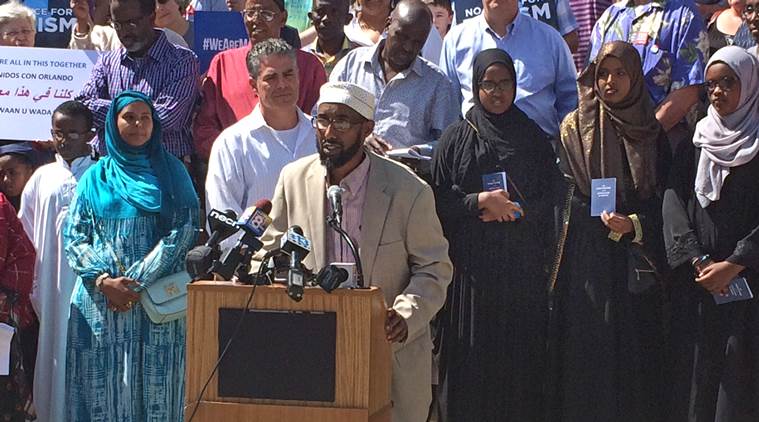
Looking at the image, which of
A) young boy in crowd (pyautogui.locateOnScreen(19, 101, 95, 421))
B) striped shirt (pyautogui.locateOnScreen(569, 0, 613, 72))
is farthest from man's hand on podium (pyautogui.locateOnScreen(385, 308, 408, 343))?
striped shirt (pyautogui.locateOnScreen(569, 0, 613, 72))

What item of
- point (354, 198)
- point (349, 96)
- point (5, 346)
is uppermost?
point (349, 96)

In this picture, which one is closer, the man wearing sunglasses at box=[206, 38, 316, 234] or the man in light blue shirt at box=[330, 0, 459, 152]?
the man wearing sunglasses at box=[206, 38, 316, 234]

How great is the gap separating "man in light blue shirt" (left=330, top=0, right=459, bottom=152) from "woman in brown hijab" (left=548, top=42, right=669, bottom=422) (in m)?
0.92

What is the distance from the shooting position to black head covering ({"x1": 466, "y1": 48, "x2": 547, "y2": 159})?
752 centimetres

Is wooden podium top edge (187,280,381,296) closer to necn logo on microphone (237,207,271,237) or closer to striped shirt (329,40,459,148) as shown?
necn logo on microphone (237,207,271,237)

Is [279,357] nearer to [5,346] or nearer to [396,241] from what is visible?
[396,241]

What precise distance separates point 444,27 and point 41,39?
318cm

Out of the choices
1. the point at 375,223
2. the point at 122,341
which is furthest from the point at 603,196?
the point at 122,341

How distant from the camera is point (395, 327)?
539cm

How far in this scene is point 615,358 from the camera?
7.30m

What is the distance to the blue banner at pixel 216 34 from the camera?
9117mm

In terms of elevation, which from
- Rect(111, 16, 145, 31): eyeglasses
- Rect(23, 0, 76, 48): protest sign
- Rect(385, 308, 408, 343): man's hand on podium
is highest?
Rect(23, 0, 76, 48): protest sign

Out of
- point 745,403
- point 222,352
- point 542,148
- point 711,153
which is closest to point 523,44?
point 542,148

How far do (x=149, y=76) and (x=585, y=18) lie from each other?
3.21 meters
